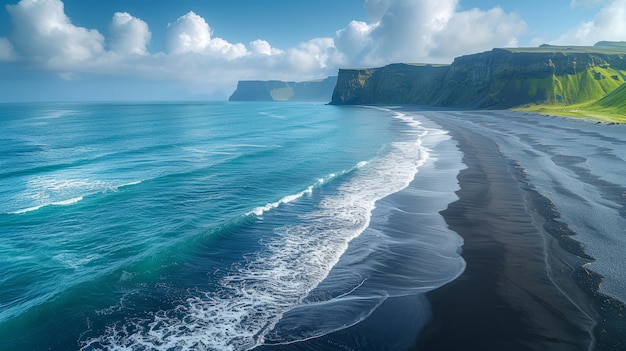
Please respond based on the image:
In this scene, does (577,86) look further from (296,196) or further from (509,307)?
(509,307)

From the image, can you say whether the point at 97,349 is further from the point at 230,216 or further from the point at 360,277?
the point at 230,216

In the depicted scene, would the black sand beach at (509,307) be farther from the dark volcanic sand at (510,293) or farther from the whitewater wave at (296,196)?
the whitewater wave at (296,196)

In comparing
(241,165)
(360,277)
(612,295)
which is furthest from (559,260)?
(241,165)

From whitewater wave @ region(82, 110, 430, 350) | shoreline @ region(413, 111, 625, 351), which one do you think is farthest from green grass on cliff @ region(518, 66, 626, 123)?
whitewater wave @ region(82, 110, 430, 350)

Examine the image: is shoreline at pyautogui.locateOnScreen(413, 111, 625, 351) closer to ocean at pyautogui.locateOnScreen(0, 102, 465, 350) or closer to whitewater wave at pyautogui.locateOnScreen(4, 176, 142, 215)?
ocean at pyautogui.locateOnScreen(0, 102, 465, 350)

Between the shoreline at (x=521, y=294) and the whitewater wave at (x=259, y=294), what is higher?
the shoreline at (x=521, y=294)

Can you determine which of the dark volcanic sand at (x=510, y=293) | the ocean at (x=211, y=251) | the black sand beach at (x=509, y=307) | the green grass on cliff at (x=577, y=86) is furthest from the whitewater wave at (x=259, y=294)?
the green grass on cliff at (x=577, y=86)

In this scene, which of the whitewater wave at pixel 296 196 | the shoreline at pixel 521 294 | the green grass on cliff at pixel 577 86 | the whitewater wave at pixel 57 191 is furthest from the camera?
the green grass on cliff at pixel 577 86
